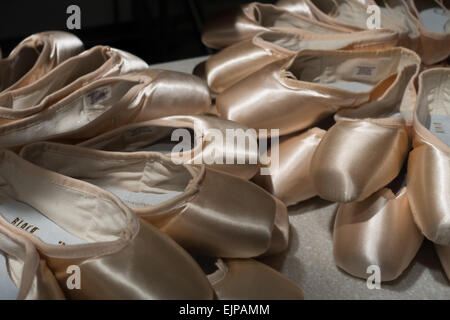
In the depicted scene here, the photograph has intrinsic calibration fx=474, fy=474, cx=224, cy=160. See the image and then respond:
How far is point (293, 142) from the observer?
0.76m

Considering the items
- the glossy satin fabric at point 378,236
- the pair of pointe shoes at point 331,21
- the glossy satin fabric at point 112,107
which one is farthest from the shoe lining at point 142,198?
the pair of pointe shoes at point 331,21

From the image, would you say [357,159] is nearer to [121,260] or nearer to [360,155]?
[360,155]

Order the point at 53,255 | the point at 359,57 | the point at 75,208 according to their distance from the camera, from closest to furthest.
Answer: the point at 53,255
the point at 75,208
the point at 359,57

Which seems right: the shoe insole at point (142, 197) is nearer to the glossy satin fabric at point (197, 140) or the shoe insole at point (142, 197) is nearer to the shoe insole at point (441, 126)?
the glossy satin fabric at point (197, 140)

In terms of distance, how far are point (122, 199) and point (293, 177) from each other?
0.82ft

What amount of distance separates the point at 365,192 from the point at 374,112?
0.61ft

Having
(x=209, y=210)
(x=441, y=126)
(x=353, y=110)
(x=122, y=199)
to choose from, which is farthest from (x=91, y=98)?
(x=441, y=126)

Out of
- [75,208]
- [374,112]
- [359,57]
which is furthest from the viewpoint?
[359,57]

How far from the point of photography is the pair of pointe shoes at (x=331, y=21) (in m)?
0.96

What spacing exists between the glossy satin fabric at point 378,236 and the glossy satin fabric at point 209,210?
8 cm

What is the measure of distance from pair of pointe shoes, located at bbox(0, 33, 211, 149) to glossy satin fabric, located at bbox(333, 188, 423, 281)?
0.33 meters
